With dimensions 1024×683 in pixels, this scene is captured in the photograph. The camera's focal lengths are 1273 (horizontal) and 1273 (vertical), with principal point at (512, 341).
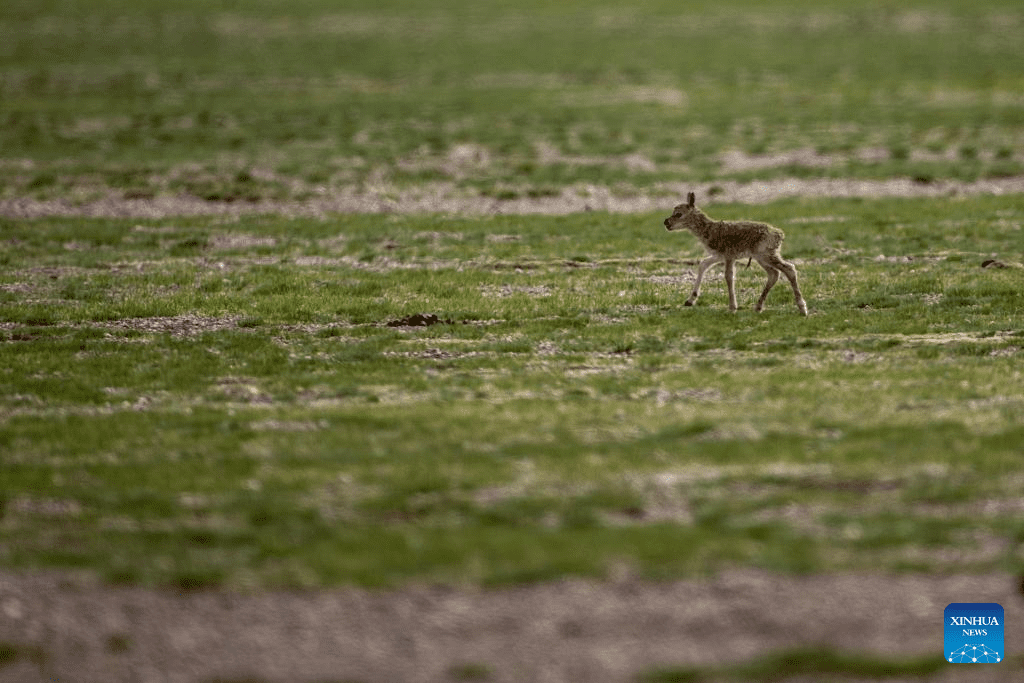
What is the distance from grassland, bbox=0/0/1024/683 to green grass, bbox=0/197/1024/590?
0.20 feet

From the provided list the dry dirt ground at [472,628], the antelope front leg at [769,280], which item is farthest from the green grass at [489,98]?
the dry dirt ground at [472,628]

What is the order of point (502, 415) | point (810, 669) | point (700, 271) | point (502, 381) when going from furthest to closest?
1. point (700, 271)
2. point (502, 381)
3. point (502, 415)
4. point (810, 669)

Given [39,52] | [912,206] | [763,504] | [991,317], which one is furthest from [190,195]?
[39,52]

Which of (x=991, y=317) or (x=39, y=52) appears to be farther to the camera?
(x=39, y=52)

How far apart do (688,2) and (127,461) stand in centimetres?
9385

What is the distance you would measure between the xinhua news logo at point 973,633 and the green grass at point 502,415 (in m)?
0.79

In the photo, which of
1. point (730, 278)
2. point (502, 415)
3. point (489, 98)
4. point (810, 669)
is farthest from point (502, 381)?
point (489, 98)

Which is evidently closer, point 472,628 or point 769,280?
point 472,628

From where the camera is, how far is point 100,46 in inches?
2817

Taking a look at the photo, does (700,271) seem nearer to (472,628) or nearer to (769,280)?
(769,280)

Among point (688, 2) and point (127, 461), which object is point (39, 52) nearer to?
point (688, 2)

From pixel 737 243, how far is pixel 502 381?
5.02 m

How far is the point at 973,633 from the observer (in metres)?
10.3

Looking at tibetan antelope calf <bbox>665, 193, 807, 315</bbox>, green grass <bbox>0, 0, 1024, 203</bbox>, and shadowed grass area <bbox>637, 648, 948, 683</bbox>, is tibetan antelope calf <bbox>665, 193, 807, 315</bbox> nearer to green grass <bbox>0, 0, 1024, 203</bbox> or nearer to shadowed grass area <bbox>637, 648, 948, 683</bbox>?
shadowed grass area <bbox>637, 648, 948, 683</bbox>
